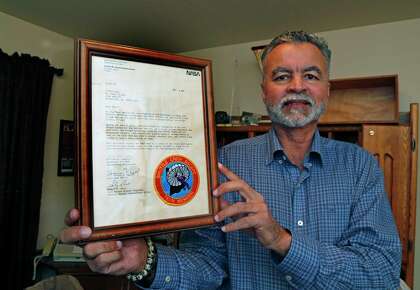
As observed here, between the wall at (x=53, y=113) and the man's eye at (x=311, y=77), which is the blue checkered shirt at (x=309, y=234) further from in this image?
the wall at (x=53, y=113)

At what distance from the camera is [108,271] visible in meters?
0.67

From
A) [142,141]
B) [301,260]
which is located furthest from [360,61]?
[142,141]

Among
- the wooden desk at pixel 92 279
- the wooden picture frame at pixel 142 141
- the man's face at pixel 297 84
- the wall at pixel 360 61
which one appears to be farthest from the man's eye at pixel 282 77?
the wooden desk at pixel 92 279

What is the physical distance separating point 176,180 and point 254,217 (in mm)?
179

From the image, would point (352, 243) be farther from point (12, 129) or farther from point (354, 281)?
point (12, 129)

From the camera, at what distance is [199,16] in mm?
2174

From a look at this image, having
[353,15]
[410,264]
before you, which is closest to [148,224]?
[410,264]

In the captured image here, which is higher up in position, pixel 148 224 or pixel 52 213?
pixel 148 224

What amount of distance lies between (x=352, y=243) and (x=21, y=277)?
8.04 ft

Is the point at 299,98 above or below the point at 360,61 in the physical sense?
below

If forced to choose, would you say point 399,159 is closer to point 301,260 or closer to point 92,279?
point 301,260

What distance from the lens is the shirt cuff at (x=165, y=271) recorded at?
0.78 meters

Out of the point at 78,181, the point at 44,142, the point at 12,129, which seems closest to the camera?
the point at 78,181

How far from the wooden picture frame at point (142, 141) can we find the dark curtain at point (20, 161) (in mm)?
2064
